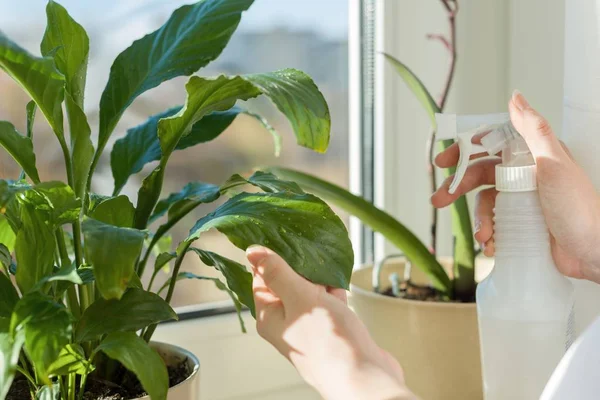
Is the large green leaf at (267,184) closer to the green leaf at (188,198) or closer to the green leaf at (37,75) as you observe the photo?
the green leaf at (188,198)

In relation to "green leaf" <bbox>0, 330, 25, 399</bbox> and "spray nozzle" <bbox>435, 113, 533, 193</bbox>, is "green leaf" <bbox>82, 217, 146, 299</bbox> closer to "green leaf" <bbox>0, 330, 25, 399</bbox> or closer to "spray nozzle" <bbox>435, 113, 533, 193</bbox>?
"green leaf" <bbox>0, 330, 25, 399</bbox>

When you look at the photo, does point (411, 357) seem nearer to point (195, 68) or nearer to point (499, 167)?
point (499, 167)

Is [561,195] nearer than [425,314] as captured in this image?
Yes

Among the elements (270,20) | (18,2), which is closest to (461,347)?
(270,20)

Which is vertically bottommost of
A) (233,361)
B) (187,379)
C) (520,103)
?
(233,361)

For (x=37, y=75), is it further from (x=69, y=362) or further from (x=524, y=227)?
(x=524, y=227)

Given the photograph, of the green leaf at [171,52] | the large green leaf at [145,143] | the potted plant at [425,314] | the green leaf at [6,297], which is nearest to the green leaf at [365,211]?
the potted plant at [425,314]

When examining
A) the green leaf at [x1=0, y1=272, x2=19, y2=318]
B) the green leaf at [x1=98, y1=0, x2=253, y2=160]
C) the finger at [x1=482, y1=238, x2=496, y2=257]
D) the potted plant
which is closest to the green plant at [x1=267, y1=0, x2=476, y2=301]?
the potted plant

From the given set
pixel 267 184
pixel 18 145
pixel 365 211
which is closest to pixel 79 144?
pixel 18 145

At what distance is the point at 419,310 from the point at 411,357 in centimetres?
5

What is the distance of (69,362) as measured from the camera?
0.51 metres

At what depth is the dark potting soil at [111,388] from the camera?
574 millimetres

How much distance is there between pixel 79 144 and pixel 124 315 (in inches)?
5.4

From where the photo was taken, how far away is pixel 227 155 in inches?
36.9
